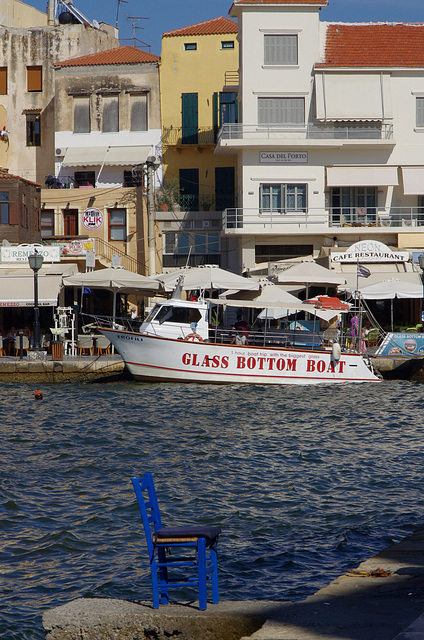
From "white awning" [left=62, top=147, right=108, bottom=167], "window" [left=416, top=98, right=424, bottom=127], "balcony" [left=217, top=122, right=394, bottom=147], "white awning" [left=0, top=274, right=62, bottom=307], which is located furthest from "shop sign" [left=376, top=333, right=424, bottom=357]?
"white awning" [left=62, top=147, right=108, bottom=167]

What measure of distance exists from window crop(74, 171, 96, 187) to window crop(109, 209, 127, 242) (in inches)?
124

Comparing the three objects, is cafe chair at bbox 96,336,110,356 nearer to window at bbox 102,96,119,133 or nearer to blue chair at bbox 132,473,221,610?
window at bbox 102,96,119,133

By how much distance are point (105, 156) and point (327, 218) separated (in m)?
13.0

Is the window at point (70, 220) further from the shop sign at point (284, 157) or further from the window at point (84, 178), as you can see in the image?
the shop sign at point (284, 157)

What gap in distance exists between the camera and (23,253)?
3200cm

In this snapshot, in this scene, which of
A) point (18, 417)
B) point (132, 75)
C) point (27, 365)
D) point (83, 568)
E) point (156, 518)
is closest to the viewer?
point (156, 518)

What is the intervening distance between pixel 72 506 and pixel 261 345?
16.4 metres

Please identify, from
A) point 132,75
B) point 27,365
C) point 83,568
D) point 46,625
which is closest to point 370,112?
point 132,75

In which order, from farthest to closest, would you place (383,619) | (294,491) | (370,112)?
(370,112) < (294,491) < (383,619)

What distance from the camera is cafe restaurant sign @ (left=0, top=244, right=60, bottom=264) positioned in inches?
1256

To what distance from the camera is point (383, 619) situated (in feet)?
21.1

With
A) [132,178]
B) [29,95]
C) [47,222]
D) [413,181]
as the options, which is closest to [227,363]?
[413,181]

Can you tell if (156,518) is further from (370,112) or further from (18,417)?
A: (370,112)

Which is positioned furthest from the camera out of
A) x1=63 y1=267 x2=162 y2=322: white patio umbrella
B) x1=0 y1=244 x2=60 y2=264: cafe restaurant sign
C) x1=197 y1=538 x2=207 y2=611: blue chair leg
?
x1=0 y1=244 x2=60 y2=264: cafe restaurant sign
